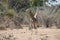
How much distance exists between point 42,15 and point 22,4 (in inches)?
247

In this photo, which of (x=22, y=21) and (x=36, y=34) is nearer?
(x=36, y=34)

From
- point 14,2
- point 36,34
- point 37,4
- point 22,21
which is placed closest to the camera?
point 36,34

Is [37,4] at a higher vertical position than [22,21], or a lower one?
higher

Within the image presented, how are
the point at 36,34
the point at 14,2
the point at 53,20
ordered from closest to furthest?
1. the point at 36,34
2. the point at 53,20
3. the point at 14,2

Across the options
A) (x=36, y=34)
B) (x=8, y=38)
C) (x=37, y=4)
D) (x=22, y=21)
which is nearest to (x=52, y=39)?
(x=36, y=34)

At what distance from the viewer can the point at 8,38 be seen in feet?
24.7

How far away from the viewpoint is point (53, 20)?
503 inches

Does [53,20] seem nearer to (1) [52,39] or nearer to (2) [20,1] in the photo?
(1) [52,39]

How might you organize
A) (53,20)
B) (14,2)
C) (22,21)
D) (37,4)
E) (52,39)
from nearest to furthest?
1. (52,39)
2. (53,20)
3. (22,21)
4. (37,4)
5. (14,2)

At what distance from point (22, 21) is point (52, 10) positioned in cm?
235

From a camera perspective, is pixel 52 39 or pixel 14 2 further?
pixel 14 2

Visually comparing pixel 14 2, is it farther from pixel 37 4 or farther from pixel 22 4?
pixel 37 4

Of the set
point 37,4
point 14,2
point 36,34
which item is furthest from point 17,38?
point 14,2

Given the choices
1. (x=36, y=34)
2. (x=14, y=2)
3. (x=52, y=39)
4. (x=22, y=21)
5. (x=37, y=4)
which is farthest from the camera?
(x=14, y=2)
